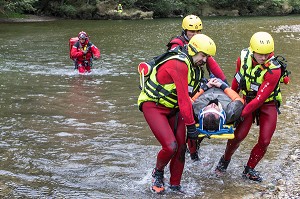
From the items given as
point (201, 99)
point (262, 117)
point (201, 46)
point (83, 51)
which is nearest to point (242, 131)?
point (262, 117)

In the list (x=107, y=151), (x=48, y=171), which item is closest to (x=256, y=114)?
(x=107, y=151)

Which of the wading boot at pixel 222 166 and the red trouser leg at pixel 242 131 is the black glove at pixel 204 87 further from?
the wading boot at pixel 222 166

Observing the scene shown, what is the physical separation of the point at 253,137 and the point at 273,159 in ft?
4.10

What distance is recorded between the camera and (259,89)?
577cm

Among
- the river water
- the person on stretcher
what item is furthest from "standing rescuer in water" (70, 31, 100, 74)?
the person on stretcher

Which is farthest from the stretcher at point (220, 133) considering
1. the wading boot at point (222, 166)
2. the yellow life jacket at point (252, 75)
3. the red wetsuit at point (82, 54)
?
the red wetsuit at point (82, 54)

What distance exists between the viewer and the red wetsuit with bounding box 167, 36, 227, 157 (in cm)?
621

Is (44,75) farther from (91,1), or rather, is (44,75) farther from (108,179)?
(91,1)

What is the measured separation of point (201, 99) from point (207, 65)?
0.67 meters

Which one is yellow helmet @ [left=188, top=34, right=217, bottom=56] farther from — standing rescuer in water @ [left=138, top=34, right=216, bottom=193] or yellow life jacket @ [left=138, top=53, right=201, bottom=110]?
yellow life jacket @ [left=138, top=53, right=201, bottom=110]

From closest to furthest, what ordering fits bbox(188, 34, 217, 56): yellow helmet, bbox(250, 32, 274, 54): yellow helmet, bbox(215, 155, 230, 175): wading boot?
bbox(188, 34, 217, 56): yellow helmet < bbox(250, 32, 274, 54): yellow helmet < bbox(215, 155, 230, 175): wading boot

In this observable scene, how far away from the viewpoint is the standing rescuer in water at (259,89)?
5.71m

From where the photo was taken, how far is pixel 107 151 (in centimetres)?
754

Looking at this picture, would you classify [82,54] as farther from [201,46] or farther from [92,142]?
[201,46]
